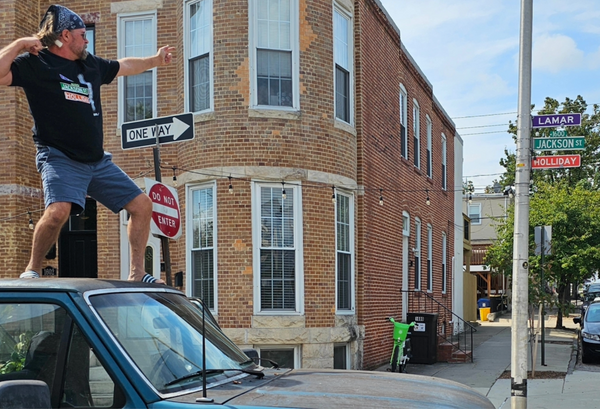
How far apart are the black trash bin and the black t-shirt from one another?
13.5m

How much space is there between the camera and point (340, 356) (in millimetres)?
14211

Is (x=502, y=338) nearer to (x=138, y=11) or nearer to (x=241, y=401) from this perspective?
(x=138, y=11)

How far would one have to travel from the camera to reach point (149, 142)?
7852mm

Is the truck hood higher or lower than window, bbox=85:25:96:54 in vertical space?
lower

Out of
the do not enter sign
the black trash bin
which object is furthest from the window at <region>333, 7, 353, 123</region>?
the do not enter sign

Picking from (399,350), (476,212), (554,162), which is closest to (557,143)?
(554,162)

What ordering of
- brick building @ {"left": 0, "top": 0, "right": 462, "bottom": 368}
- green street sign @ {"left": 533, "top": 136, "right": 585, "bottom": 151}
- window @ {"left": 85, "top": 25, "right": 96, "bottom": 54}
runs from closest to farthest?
green street sign @ {"left": 533, "top": 136, "right": 585, "bottom": 151}
brick building @ {"left": 0, "top": 0, "right": 462, "bottom": 368}
window @ {"left": 85, "top": 25, "right": 96, "bottom": 54}

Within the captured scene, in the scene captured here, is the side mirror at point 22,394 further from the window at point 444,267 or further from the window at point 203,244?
the window at point 444,267

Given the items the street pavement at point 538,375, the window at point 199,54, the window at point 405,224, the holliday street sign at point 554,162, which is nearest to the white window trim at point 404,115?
the window at point 405,224

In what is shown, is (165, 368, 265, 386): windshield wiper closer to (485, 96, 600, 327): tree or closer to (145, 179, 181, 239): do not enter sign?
(145, 179, 181, 239): do not enter sign

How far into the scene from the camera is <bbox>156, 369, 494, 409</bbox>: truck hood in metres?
3.16

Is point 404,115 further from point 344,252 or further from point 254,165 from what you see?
point 254,165

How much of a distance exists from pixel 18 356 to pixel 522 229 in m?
8.37

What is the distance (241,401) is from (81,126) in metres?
2.27
